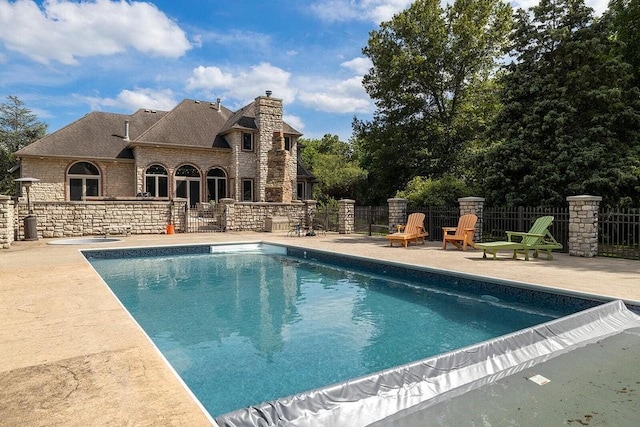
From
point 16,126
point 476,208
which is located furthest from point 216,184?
point 16,126

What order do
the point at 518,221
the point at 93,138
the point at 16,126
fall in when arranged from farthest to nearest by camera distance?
the point at 16,126 → the point at 93,138 → the point at 518,221

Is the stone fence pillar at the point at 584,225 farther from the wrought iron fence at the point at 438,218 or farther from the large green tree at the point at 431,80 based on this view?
the large green tree at the point at 431,80

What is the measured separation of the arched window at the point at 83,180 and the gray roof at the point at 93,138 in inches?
30.1

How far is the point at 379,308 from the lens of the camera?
643 centimetres

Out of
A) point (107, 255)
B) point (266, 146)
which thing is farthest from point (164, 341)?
point (266, 146)

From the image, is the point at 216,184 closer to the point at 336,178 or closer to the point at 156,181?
the point at 156,181

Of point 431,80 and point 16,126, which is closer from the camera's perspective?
point 431,80

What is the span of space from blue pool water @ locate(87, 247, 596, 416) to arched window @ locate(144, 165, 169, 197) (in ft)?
44.9

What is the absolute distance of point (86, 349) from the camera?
11.4 ft

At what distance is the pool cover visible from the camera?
2732mm

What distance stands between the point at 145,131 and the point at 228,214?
30.6ft

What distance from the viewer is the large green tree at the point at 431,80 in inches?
887

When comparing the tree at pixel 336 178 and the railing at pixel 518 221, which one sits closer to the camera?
the railing at pixel 518 221

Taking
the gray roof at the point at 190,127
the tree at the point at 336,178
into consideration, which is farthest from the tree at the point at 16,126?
the tree at the point at 336,178
